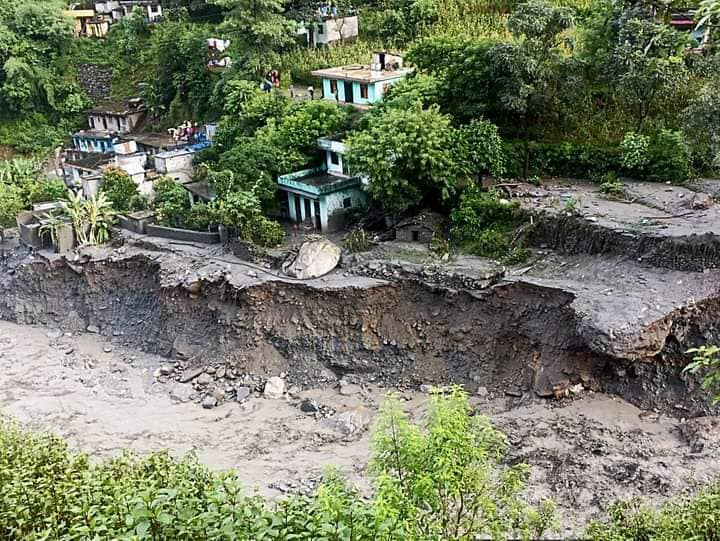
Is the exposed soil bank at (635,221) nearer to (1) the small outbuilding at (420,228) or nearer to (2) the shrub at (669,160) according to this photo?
(2) the shrub at (669,160)

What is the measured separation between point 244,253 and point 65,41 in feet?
90.6

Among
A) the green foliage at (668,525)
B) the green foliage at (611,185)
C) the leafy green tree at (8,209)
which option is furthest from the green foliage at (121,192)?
the green foliage at (668,525)

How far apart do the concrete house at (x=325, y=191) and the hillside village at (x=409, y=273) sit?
0.35 feet

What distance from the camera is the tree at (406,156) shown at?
914 inches

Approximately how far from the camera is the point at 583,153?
25.2m

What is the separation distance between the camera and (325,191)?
25844 millimetres

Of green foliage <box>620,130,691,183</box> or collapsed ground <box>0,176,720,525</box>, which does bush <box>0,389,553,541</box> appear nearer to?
collapsed ground <box>0,176,720,525</box>

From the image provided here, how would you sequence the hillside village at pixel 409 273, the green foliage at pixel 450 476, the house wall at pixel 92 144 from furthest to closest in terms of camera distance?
the house wall at pixel 92 144 → the hillside village at pixel 409 273 → the green foliage at pixel 450 476

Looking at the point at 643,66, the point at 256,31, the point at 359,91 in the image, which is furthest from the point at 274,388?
the point at 256,31

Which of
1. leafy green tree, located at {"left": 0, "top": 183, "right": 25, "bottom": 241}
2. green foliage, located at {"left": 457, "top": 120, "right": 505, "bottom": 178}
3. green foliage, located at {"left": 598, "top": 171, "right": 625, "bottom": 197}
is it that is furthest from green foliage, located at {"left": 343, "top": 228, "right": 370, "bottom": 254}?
leafy green tree, located at {"left": 0, "top": 183, "right": 25, "bottom": 241}

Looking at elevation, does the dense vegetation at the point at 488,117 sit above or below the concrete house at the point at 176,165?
above

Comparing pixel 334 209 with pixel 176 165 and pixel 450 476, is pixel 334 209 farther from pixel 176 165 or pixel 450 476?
pixel 450 476

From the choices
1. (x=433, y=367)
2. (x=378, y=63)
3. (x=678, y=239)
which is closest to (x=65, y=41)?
(x=378, y=63)

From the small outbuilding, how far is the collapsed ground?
1.81ft
